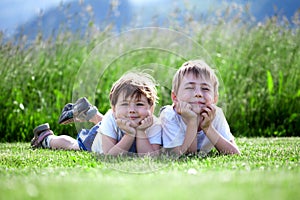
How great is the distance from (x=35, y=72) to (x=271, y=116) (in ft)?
12.0

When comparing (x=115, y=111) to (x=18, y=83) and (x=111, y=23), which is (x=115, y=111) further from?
(x=111, y=23)

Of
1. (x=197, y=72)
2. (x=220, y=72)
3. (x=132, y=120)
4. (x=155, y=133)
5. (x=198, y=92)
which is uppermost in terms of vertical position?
(x=220, y=72)

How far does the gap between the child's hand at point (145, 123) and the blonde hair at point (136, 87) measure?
0.13 metres

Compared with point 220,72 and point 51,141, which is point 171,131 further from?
point 220,72

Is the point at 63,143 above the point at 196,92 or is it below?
below

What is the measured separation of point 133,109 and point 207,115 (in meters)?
0.58

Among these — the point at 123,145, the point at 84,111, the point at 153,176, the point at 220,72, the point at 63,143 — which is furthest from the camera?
the point at 220,72

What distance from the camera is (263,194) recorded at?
7.34ft

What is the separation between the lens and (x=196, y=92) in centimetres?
396

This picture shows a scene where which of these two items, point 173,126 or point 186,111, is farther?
point 173,126

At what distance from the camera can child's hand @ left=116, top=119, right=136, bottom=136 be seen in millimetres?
3967

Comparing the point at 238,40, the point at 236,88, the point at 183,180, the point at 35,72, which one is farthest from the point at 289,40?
the point at 183,180

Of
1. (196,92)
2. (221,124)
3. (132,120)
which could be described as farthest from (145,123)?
(221,124)

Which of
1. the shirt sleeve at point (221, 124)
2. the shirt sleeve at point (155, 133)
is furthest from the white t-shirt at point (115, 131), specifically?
the shirt sleeve at point (221, 124)
